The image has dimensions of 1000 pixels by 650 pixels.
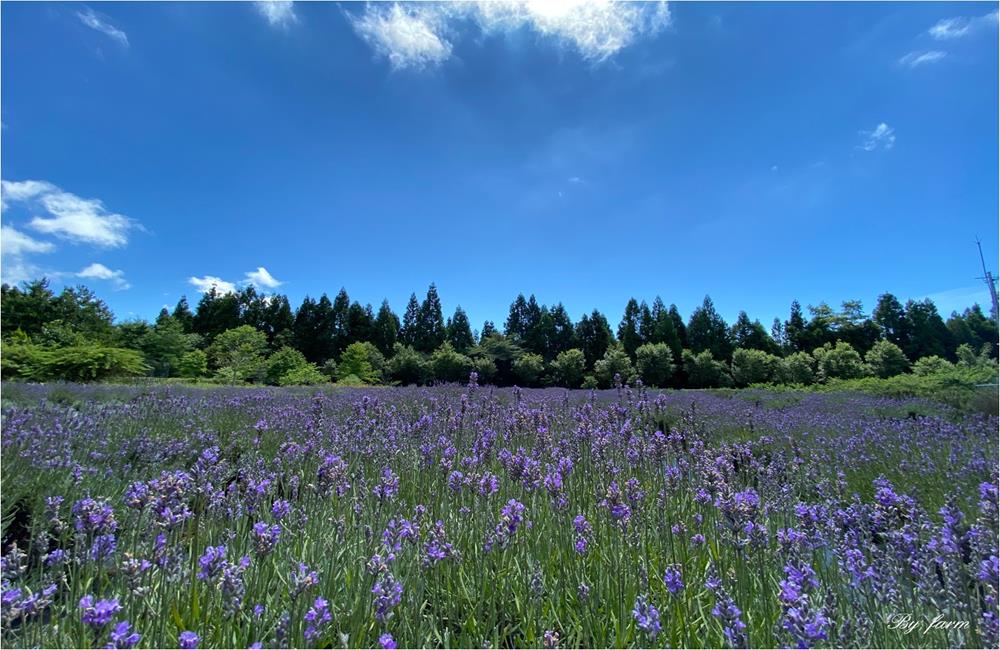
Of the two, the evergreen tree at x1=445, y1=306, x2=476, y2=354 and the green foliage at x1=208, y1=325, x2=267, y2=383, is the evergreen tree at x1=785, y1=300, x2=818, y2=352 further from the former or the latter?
the green foliage at x1=208, y1=325, x2=267, y2=383

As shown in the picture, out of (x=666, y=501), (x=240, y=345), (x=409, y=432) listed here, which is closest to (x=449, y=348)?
(x=240, y=345)

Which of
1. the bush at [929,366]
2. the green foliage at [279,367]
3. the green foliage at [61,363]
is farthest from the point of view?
the green foliage at [279,367]

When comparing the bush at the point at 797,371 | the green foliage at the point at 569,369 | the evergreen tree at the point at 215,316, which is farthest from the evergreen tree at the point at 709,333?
the evergreen tree at the point at 215,316

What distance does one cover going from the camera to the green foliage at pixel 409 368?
28.0 m

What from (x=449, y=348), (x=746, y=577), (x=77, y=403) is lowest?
(x=746, y=577)

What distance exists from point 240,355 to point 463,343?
16.8 meters

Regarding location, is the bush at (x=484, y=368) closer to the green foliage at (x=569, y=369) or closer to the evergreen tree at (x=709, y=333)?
the green foliage at (x=569, y=369)

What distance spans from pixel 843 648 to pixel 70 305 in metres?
37.7

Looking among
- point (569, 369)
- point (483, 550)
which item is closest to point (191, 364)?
point (569, 369)

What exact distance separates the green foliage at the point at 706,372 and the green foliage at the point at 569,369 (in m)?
7.12

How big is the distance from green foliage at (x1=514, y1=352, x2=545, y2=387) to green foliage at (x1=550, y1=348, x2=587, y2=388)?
3.43 feet

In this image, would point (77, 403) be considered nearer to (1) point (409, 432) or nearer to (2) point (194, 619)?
(1) point (409, 432)

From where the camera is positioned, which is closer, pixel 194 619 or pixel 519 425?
pixel 194 619

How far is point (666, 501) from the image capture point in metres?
2.60
